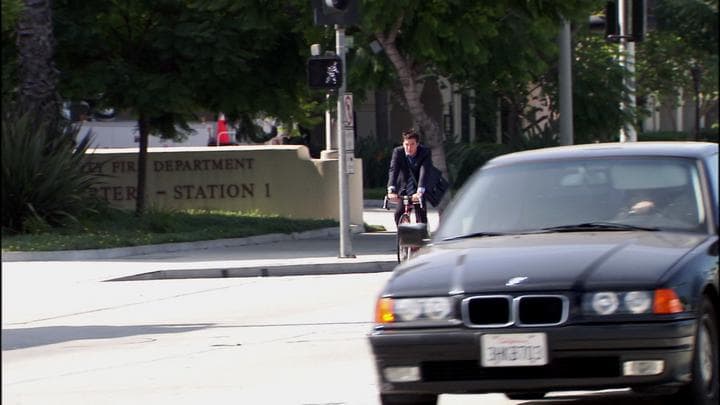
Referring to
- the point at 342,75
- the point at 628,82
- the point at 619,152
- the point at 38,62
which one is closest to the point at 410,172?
the point at 342,75

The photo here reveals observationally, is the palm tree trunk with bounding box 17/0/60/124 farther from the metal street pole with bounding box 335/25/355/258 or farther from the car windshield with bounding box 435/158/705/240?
the car windshield with bounding box 435/158/705/240

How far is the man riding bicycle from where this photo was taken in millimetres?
17391

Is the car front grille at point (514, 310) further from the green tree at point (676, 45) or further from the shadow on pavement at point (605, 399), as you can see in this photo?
the green tree at point (676, 45)

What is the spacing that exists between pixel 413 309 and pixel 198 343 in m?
5.39

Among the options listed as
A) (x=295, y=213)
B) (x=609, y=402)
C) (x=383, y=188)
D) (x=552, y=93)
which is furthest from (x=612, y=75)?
(x=609, y=402)

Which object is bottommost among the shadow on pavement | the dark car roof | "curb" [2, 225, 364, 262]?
the shadow on pavement

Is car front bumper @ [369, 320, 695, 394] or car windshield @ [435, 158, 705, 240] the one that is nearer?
car front bumper @ [369, 320, 695, 394]

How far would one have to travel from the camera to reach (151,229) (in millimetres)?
24000

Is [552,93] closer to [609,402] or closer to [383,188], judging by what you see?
[383,188]

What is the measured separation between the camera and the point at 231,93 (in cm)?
2486

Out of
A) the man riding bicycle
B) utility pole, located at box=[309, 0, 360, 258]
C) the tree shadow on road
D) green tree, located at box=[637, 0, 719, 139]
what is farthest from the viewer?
green tree, located at box=[637, 0, 719, 139]

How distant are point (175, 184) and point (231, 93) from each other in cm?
365

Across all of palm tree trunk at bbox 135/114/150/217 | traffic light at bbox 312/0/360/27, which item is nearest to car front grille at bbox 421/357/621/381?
traffic light at bbox 312/0/360/27

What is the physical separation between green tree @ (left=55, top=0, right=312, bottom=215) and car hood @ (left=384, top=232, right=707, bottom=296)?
51.0 ft
